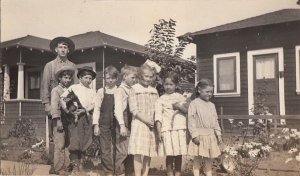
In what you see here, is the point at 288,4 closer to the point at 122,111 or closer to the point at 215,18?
the point at 215,18

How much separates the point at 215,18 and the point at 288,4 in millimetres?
1094

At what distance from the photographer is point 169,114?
12.5ft

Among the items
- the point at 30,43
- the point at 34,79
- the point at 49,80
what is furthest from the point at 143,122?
the point at 34,79

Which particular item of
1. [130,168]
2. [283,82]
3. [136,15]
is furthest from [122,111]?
[283,82]

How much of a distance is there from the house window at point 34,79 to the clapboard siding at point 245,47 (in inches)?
240

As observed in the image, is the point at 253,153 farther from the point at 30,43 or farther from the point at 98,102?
the point at 30,43

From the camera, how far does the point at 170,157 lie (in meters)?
3.84

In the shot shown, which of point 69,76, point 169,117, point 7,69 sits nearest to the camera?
point 169,117

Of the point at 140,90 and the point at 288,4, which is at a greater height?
the point at 288,4

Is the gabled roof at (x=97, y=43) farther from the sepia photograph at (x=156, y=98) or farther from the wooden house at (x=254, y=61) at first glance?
the sepia photograph at (x=156, y=98)

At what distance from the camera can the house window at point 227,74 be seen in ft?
28.3

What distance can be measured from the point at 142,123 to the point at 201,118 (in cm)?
62

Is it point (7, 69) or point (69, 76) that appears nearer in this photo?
point (69, 76)

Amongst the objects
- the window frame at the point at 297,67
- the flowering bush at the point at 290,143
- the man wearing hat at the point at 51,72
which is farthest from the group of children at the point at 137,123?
the window frame at the point at 297,67
